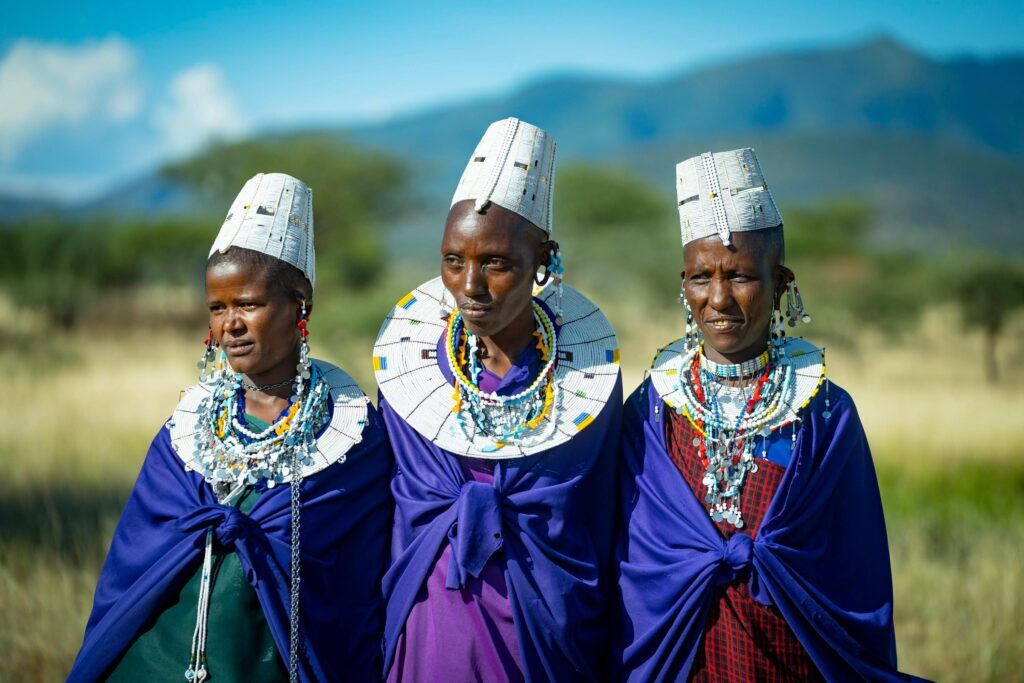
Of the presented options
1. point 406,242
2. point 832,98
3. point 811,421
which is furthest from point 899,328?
point 832,98

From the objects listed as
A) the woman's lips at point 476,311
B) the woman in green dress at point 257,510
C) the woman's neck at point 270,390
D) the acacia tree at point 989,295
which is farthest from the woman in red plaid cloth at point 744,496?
the acacia tree at point 989,295

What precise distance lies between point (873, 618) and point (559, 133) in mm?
157801

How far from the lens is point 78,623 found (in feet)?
16.1

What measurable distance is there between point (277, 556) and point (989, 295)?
1456cm

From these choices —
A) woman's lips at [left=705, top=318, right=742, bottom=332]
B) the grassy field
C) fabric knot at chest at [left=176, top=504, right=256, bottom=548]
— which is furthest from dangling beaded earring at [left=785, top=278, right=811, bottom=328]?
the grassy field

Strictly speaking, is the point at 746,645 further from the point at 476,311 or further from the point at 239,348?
the point at 239,348

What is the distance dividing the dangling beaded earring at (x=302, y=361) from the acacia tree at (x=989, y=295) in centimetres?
1357

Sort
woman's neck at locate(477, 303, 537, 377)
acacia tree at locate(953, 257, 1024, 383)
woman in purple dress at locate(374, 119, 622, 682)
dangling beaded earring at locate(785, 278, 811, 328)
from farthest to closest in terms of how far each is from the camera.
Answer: acacia tree at locate(953, 257, 1024, 383) → woman's neck at locate(477, 303, 537, 377) → dangling beaded earring at locate(785, 278, 811, 328) → woman in purple dress at locate(374, 119, 622, 682)

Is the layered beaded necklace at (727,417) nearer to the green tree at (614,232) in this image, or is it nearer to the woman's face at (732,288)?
the woman's face at (732,288)

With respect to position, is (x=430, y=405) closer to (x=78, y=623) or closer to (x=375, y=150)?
(x=78, y=623)

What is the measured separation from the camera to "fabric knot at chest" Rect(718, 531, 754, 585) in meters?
3.07

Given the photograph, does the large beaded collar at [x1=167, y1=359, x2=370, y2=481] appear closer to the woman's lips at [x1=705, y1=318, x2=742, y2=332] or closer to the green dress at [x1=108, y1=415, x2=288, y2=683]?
the green dress at [x1=108, y1=415, x2=288, y2=683]

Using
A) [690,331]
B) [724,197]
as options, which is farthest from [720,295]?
[724,197]

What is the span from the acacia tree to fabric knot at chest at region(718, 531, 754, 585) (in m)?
12.9
